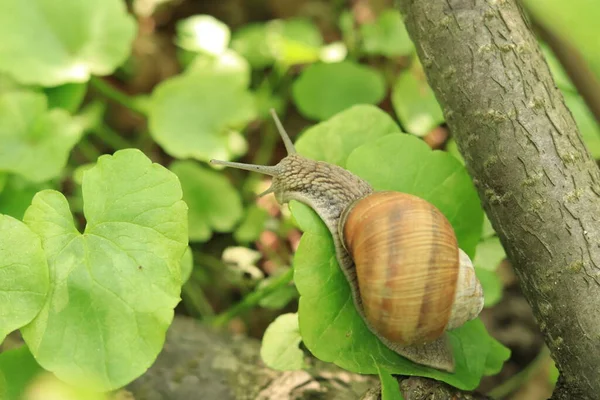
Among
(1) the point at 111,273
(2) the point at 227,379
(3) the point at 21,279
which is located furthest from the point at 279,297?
(3) the point at 21,279

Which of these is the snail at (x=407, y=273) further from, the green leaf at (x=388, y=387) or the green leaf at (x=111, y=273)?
the green leaf at (x=111, y=273)

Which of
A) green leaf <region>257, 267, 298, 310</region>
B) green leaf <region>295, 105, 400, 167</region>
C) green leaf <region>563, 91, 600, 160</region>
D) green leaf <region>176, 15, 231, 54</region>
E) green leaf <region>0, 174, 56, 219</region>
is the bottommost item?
green leaf <region>0, 174, 56, 219</region>

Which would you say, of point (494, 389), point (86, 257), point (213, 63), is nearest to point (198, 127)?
point (213, 63)

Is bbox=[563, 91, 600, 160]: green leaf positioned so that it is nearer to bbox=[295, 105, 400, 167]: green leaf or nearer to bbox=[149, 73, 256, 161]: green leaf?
bbox=[295, 105, 400, 167]: green leaf

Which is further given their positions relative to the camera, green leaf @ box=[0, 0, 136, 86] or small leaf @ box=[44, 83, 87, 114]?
small leaf @ box=[44, 83, 87, 114]

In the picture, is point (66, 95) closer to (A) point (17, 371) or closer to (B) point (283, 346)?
(A) point (17, 371)

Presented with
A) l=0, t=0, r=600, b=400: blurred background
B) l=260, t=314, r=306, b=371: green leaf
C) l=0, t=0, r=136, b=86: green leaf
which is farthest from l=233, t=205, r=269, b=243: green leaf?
l=0, t=0, r=136, b=86: green leaf
